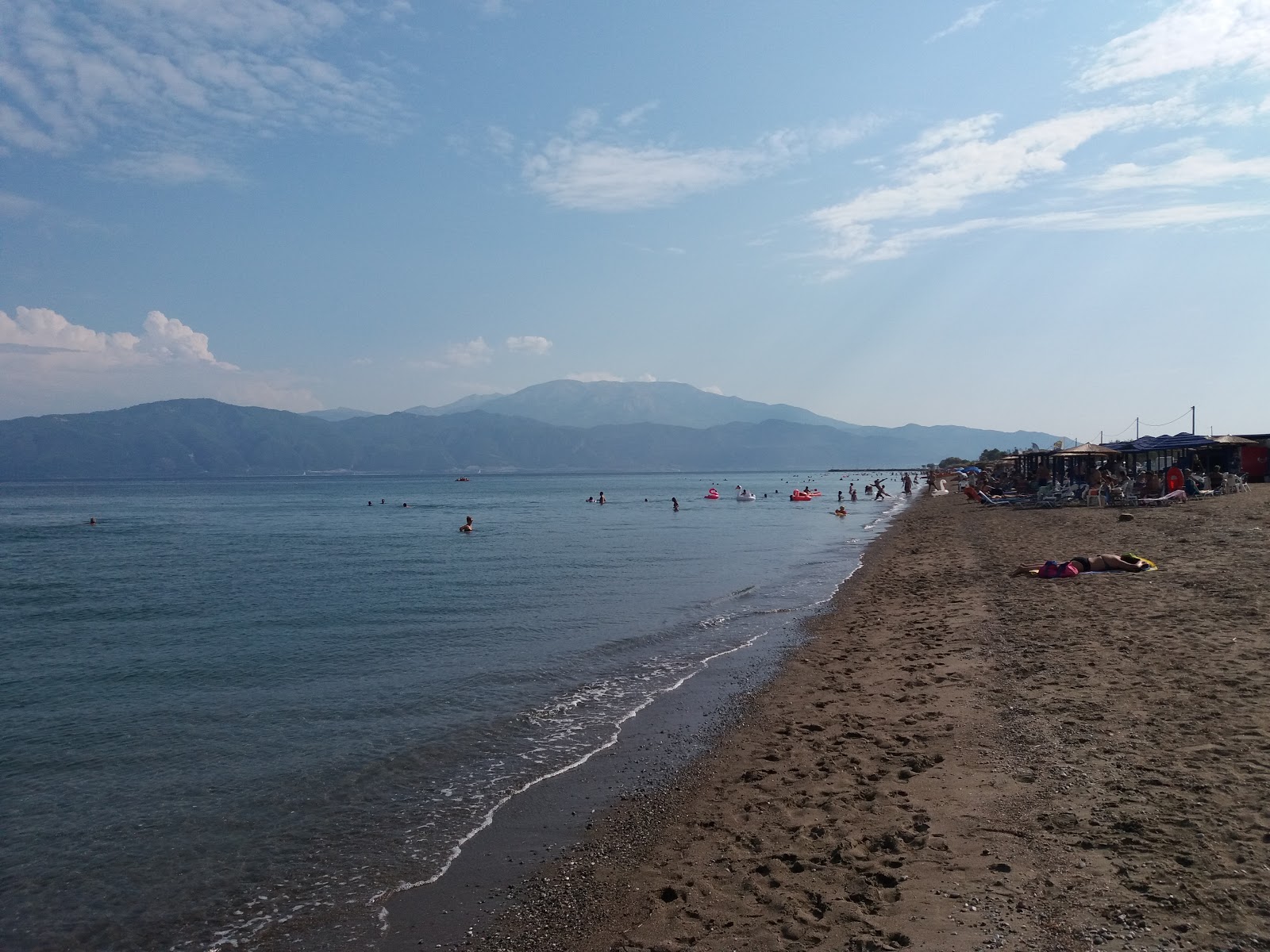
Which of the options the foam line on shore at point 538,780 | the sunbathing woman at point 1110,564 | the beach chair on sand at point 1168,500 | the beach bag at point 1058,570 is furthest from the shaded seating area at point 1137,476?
the foam line on shore at point 538,780

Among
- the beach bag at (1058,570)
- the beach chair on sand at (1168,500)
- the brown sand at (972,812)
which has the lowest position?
the brown sand at (972,812)

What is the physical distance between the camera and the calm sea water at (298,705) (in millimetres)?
5863

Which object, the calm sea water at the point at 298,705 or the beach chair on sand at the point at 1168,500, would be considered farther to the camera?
the beach chair on sand at the point at 1168,500

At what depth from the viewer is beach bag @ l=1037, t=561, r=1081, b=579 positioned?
1518 cm

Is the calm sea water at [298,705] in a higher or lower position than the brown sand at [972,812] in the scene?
lower

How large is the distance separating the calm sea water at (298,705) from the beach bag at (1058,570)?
4514 millimetres

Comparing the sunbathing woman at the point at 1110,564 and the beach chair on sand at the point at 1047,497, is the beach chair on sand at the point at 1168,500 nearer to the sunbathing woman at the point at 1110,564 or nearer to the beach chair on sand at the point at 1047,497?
the beach chair on sand at the point at 1047,497

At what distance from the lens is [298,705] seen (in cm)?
1024

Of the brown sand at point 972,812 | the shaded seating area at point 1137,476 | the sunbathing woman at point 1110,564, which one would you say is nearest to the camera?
the brown sand at point 972,812

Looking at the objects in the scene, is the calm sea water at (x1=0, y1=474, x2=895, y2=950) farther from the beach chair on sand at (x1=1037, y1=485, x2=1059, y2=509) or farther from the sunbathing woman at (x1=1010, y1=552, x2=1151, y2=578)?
the beach chair on sand at (x1=1037, y1=485, x2=1059, y2=509)

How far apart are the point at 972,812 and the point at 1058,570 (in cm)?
1139

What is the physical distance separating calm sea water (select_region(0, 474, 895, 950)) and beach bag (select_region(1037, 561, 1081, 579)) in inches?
178

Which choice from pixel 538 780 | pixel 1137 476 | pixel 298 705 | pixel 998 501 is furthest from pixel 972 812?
pixel 1137 476

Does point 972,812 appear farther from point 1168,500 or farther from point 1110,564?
point 1168,500
